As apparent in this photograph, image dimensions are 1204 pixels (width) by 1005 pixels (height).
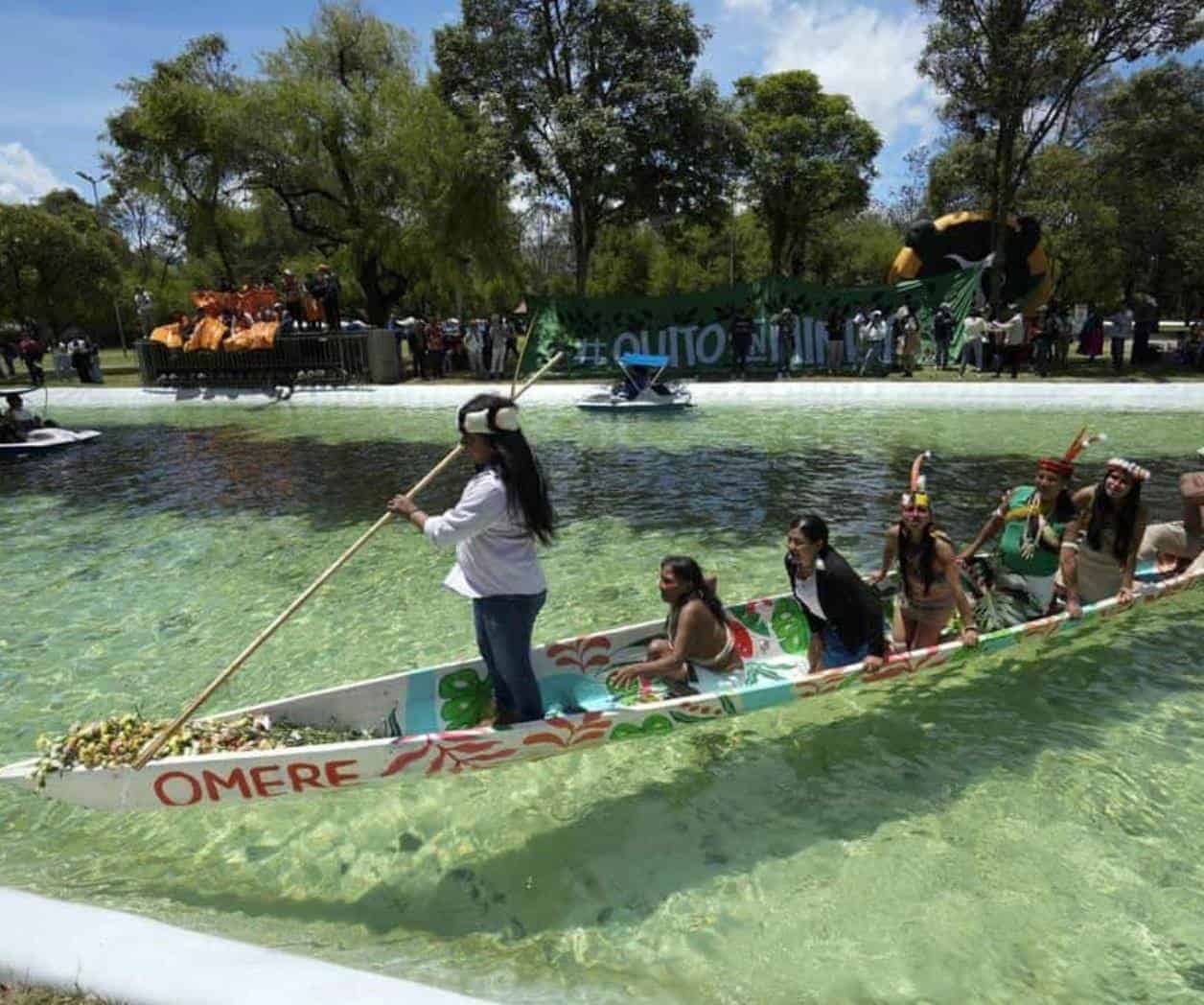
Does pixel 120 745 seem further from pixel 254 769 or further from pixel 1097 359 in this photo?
pixel 1097 359

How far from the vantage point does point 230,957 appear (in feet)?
10.4

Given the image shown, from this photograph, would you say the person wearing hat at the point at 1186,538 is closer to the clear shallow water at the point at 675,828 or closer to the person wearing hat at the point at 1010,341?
the clear shallow water at the point at 675,828

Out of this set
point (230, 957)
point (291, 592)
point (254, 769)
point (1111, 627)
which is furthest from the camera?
point (291, 592)

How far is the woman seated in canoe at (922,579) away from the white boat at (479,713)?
334mm

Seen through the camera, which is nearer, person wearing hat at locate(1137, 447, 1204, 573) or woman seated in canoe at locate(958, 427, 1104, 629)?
woman seated in canoe at locate(958, 427, 1104, 629)

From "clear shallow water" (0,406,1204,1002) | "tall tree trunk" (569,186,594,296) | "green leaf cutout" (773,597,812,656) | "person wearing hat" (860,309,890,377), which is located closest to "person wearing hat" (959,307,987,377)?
"person wearing hat" (860,309,890,377)

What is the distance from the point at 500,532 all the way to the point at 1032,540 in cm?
504

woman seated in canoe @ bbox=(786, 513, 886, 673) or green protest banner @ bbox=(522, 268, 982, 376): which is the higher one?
green protest banner @ bbox=(522, 268, 982, 376)

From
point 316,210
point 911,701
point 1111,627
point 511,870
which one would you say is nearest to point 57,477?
point 511,870

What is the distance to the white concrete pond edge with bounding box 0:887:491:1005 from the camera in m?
2.96

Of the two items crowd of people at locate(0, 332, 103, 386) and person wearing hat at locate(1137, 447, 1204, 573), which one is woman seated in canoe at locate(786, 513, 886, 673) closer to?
person wearing hat at locate(1137, 447, 1204, 573)

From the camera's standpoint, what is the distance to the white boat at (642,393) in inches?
838

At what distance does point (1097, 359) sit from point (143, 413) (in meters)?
31.5

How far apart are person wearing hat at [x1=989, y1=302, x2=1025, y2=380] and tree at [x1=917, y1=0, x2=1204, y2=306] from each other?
2083mm
